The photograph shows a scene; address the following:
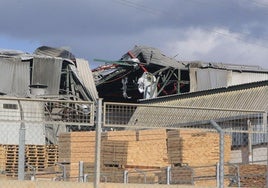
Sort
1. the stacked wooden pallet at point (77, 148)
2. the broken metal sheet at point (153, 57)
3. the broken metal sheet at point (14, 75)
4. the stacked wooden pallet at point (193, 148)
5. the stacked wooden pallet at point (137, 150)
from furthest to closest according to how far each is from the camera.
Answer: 1. the broken metal sheet at point (153, 57)
2. the broken metal sheet at point (14, 75)
3. the stacked wooden pallet at point (193, 148)
4. the stacked wooden pallet at point (137, 150)
5. the stacked wooden pallet at point (77, 148)

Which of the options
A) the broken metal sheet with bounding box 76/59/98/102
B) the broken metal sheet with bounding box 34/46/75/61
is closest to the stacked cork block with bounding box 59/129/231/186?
the broken metal sheet with bounding box 76/59/98/102

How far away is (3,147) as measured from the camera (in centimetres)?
2375

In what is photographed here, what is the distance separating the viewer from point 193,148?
76.6 feet

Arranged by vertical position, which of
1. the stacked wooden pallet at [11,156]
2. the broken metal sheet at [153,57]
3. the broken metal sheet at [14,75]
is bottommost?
the stacked wooden pallet at [11,156]

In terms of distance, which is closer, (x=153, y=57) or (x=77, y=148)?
(x=77, y=148)

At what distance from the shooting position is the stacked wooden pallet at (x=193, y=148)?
23109 mm

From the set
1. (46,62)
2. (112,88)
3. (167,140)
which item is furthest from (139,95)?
(167,140)

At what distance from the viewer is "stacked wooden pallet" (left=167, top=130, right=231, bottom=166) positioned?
23109mm

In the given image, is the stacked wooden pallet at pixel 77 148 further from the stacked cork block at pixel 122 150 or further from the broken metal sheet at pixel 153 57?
the broken metal sheet at pixel 153 57

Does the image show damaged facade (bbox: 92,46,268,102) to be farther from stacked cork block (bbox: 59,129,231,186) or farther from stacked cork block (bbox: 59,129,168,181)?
stacked cork block (bbox: 59,129,168,181)

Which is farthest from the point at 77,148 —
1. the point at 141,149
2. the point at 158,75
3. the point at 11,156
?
the point at 158,75

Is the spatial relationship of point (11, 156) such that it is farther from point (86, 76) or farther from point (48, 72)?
point (86, 76)

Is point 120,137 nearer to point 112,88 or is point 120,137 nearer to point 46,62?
point 46,62

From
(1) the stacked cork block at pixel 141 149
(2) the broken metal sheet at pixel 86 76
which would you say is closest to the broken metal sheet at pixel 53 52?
(2) the broken metal sheet at pixel 86 76
